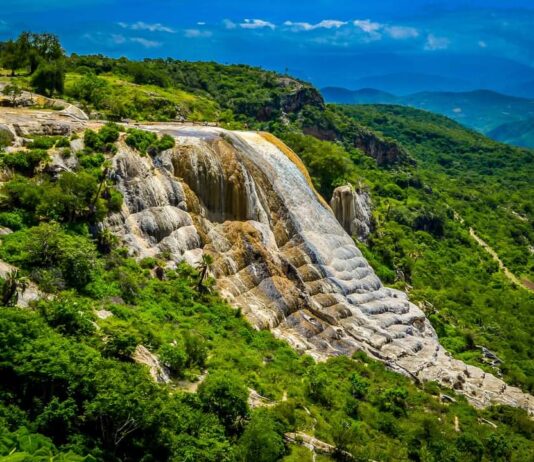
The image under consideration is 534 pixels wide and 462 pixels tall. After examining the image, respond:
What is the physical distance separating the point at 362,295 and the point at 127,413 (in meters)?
33.1

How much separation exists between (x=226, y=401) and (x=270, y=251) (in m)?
22.4

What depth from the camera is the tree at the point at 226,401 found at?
30.9m

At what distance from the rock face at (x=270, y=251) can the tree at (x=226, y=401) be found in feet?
46.2

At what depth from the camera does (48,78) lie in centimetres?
6969

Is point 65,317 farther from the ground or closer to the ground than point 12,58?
closer to the ground

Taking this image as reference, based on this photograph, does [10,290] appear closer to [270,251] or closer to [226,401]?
[226,401]

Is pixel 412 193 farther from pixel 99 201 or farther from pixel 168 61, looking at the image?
pixel 99 201

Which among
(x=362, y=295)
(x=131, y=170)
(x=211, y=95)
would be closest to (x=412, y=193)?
(x=211, y=95)

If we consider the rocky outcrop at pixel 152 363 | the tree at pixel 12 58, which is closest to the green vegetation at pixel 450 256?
the rocky outcrop at pixel 152 363

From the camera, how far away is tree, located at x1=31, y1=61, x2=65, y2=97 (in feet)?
226

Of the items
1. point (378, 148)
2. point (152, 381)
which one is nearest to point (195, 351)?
point (152, 381)

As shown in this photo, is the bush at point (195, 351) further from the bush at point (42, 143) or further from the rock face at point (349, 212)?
the rock face at point (349, 212)

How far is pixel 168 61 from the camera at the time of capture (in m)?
170

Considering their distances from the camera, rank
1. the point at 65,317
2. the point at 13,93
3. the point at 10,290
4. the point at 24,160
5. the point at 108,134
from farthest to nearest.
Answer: the point at 13,93, the point at 108,134, the point at 24,160, the point at 65,317, the point at 10,290
